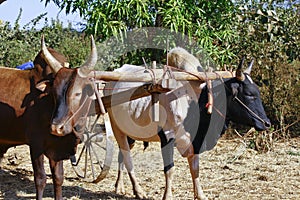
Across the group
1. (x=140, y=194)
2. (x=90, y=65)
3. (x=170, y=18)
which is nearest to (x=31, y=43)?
(x=170, y=18)

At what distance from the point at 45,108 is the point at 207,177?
288 centimetres

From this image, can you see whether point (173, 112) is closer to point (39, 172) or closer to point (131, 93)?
point (131, 93)

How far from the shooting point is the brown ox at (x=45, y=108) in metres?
4.54

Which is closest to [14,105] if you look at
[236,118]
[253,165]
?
[236,118]

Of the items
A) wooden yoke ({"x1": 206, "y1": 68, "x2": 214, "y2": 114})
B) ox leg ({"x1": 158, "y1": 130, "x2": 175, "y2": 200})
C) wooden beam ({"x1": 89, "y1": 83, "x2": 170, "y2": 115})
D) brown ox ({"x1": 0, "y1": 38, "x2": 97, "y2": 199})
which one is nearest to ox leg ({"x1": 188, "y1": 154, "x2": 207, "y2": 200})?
ox leg ({"x1": 158, "y1": 130, "x2": 175, "y2": 200})

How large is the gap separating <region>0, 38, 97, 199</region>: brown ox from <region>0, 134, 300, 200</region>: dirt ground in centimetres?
105

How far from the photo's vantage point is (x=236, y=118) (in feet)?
19.1

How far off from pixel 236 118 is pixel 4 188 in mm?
2939

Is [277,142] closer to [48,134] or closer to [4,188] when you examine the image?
[4,188]

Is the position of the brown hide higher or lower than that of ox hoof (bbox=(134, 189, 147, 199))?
higher

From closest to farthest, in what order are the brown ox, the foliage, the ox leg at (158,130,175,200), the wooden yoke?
1. the brown ox
2. the wooden yoke
3. the ox leg at (158,130,175,200)
4. the foliage

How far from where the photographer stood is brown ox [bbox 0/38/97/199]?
4535mm

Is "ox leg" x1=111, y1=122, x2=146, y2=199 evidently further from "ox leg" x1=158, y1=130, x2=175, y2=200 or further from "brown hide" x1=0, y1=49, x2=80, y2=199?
"brown hide" x1=0, y1=49, x2=80, y2=199

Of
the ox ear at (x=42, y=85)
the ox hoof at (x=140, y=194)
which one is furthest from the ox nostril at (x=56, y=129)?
the ox hoof at (x=140, y=194)
